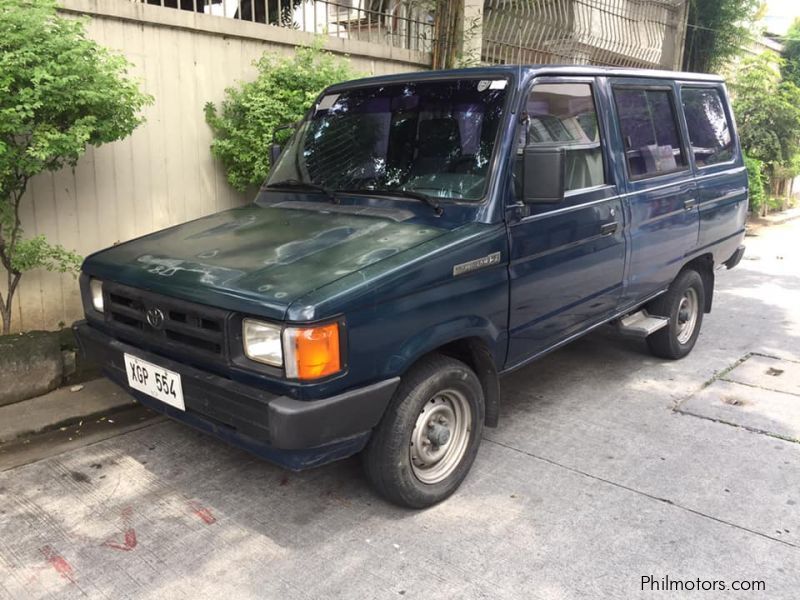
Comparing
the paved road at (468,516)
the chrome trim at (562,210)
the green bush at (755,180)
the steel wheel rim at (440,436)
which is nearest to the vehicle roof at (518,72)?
the chrome trim at (562,210)

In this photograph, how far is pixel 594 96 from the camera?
3.98m

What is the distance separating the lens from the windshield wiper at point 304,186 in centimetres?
376

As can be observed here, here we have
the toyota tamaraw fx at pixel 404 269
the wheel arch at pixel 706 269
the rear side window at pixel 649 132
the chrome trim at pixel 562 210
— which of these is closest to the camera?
the toyota tamaraw fx at pixel 404 269

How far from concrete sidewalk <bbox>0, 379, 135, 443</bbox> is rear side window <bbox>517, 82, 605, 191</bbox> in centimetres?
291

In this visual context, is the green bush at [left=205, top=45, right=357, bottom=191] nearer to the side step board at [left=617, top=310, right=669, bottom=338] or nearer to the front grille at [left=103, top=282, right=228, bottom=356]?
the front grille at [left=103, top=282, right=228, bottom=356]

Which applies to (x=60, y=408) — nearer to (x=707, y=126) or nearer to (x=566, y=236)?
(x=566, y=236)

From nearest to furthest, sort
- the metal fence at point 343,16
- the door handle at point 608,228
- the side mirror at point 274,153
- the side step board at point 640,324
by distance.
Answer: the door handle at point 608,228 → the side mirror at point 274,153 → the side step board at point 640,324 → the metal fence at point 343,16

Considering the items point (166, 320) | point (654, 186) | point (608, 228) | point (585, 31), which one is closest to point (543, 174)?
point (608, 228)

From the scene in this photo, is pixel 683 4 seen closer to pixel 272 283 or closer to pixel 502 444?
pixel 502 444

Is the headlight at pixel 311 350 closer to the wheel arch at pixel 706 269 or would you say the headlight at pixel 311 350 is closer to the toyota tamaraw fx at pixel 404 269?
the toyota tamaraw fx at pixel 404 269

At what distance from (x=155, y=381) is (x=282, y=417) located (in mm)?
833

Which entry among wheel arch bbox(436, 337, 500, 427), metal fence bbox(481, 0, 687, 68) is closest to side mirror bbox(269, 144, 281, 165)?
wheel arch bbox(436, 337, 500, 427)

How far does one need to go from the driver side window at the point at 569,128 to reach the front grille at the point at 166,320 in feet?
5.14

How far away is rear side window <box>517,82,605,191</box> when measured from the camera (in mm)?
3531
